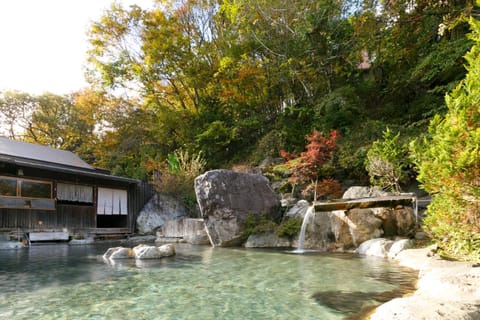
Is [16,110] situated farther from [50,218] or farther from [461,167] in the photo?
[461,167]

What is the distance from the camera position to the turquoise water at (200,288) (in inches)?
150

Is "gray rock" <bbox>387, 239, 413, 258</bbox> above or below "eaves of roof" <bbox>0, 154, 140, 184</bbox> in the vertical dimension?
below

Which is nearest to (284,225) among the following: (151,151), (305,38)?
(305,38)

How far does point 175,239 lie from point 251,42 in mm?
11531

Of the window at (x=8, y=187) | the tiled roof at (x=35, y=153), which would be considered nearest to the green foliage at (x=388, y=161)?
the window at (x=8, y=187)

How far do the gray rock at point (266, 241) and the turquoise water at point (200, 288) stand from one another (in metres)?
3.03

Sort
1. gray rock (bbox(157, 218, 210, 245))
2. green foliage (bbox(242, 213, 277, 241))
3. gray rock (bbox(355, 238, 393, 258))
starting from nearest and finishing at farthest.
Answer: gray rock (bbox(355, 238, 393, 258)), green foliage (bbox(242, 213, 277, 241)), gray rock (bbox(157, 218, 210, 245))

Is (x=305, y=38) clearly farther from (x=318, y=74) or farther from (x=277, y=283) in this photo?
(x=277, y=283)

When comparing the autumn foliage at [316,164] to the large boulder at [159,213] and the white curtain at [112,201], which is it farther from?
the white curtain at [112,201]

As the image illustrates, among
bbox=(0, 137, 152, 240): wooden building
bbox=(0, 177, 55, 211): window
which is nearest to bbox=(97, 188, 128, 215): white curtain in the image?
bbox=(0, 137, 152, 240): wooden building

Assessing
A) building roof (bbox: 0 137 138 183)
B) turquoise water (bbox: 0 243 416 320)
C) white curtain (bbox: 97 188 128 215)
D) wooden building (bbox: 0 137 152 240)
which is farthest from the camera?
white curtain (bbox: 97 188 128 215)

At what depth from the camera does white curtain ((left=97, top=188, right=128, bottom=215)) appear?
15.7 metres

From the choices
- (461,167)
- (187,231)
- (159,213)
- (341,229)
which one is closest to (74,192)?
(159,213)

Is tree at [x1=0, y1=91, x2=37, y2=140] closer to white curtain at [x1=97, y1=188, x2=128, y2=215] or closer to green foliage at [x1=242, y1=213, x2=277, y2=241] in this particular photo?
white curtain at [x1=97, y1=188, x2=128, y2=215]
